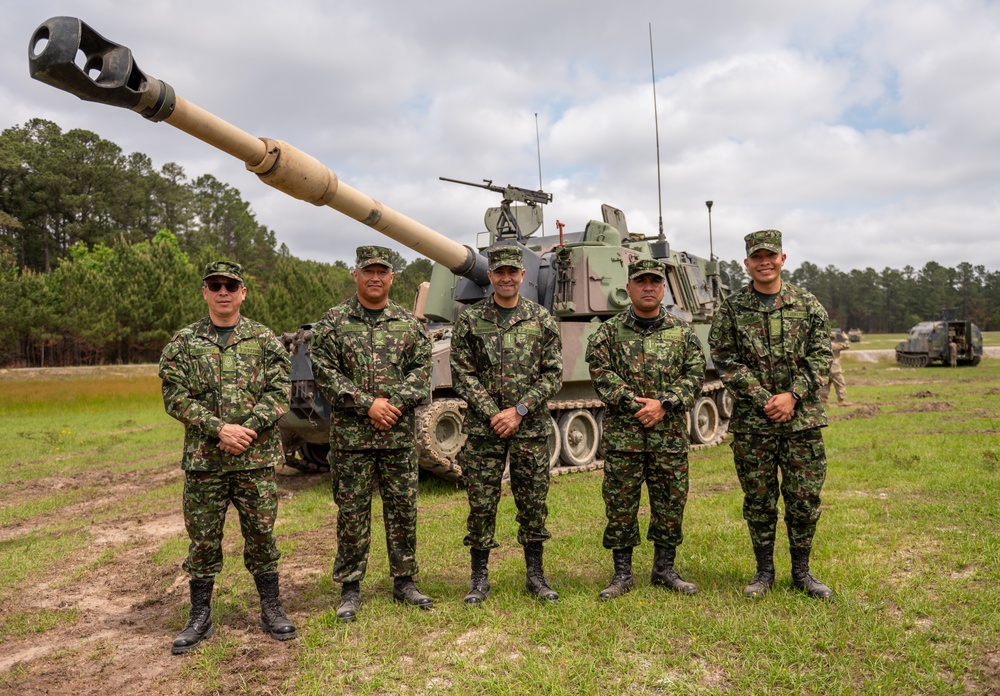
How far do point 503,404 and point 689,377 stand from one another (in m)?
1.17

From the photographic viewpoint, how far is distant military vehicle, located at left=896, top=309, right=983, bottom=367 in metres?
29.3

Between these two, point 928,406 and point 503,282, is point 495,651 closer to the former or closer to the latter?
point 503,282

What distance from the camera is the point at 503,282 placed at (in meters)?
4.84

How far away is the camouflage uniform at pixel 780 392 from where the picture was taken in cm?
443

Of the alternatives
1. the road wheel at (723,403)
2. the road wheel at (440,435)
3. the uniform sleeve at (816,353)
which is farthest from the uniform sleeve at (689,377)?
the road wheel at (723,403)

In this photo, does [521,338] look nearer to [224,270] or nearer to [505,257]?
[505,257]

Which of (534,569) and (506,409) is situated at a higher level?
(506,409)

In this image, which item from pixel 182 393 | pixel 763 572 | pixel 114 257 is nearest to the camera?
pixel 182 393

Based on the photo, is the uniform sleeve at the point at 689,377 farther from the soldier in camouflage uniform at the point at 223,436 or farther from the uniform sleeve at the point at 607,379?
the soldier in camouflage uniform at the point at 223,436

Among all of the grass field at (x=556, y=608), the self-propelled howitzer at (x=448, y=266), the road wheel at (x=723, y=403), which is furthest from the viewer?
the road wheel at (x=723, y=403)

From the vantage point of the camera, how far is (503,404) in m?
4.72

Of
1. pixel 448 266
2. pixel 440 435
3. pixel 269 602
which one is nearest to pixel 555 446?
pixel 440 435

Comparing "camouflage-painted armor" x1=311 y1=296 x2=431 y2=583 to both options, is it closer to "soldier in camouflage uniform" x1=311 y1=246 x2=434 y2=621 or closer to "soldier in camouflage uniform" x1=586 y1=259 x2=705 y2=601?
"soldier in camouflage uniform" x1=311 y1=246 x2=434 y2=621

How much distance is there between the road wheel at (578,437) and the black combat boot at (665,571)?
4375 millimetres
